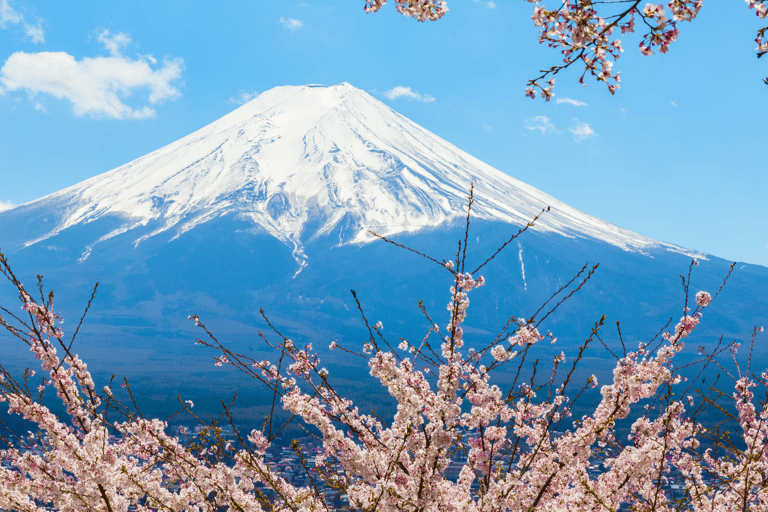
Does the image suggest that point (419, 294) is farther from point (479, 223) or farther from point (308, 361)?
point (308, 361)

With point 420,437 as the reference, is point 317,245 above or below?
below

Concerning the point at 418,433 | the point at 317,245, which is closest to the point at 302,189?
the point at 317,245

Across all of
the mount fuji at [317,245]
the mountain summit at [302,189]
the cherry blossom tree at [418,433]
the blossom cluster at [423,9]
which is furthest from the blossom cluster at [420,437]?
the mountain summit at [302,189]

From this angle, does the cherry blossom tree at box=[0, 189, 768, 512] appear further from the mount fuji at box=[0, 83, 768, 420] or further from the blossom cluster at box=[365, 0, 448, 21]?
the mount fuji at box=[0, 83, 768, 420]

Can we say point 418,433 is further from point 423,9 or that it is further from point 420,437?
point 423,9

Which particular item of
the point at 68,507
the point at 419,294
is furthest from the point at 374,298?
the point at 68,507

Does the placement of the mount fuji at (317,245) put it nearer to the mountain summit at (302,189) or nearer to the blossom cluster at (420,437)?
the mountain summit at (302,189)
